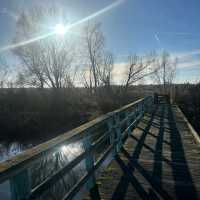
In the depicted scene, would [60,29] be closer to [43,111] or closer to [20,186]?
[43,111]

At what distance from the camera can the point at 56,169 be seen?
7117mm

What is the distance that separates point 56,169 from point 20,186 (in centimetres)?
570

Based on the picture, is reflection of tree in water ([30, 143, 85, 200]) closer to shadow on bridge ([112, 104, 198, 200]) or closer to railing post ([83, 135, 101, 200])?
railing post ([83, 135, 101, 200])

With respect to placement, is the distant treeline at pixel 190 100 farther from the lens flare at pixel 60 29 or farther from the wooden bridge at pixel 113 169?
the lens flare at pixel 60 29

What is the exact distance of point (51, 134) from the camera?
15117mm

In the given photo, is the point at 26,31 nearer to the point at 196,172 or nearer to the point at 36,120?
the point at 36,120

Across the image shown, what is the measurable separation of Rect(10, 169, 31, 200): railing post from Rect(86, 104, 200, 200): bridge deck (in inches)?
60.1

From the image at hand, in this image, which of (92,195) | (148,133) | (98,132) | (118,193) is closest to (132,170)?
(118,193)

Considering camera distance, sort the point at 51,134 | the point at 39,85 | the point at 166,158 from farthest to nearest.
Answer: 1. the point at 39,85
2. the point at 51,134
3. the point at 166,158

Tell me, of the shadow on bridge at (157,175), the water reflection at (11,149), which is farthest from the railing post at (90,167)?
the water reflection at (11,149)

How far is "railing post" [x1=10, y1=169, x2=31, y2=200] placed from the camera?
166cm

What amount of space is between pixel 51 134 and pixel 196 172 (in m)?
12.5

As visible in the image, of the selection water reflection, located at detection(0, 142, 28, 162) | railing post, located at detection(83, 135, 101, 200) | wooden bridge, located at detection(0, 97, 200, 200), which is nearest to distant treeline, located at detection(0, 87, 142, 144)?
water reflection, located at detection(0, 142, 28, 162)

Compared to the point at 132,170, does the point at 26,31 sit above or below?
above
